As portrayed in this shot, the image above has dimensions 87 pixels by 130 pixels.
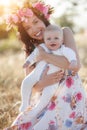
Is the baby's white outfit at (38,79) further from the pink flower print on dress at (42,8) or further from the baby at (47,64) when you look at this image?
the pink flower print on dress at (42,8)

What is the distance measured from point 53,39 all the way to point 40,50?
0.22 metres

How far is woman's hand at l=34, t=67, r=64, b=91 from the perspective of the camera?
5.42 metres

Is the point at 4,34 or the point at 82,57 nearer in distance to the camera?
the point at 82,57

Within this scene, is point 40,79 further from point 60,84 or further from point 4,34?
point 4,34

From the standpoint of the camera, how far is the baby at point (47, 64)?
17.6 feet

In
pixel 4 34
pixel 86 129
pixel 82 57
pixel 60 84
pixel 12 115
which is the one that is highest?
pixel 60 84

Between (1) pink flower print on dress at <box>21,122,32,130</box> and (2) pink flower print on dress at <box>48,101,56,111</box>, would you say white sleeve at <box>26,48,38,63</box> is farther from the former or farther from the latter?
(1) pink flower print on dress at <box>21,122,32,130</box>

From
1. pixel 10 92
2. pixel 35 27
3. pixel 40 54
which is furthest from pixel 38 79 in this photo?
pixel 10 92

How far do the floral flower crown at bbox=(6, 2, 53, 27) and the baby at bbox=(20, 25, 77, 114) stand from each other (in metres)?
0.35

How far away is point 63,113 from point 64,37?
76cm

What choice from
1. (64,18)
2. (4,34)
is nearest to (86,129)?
(64,18)

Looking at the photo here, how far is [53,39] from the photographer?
5367 mm

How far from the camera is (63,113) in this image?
5465mm

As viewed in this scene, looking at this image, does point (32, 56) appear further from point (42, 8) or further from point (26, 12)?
point (42, 8)
